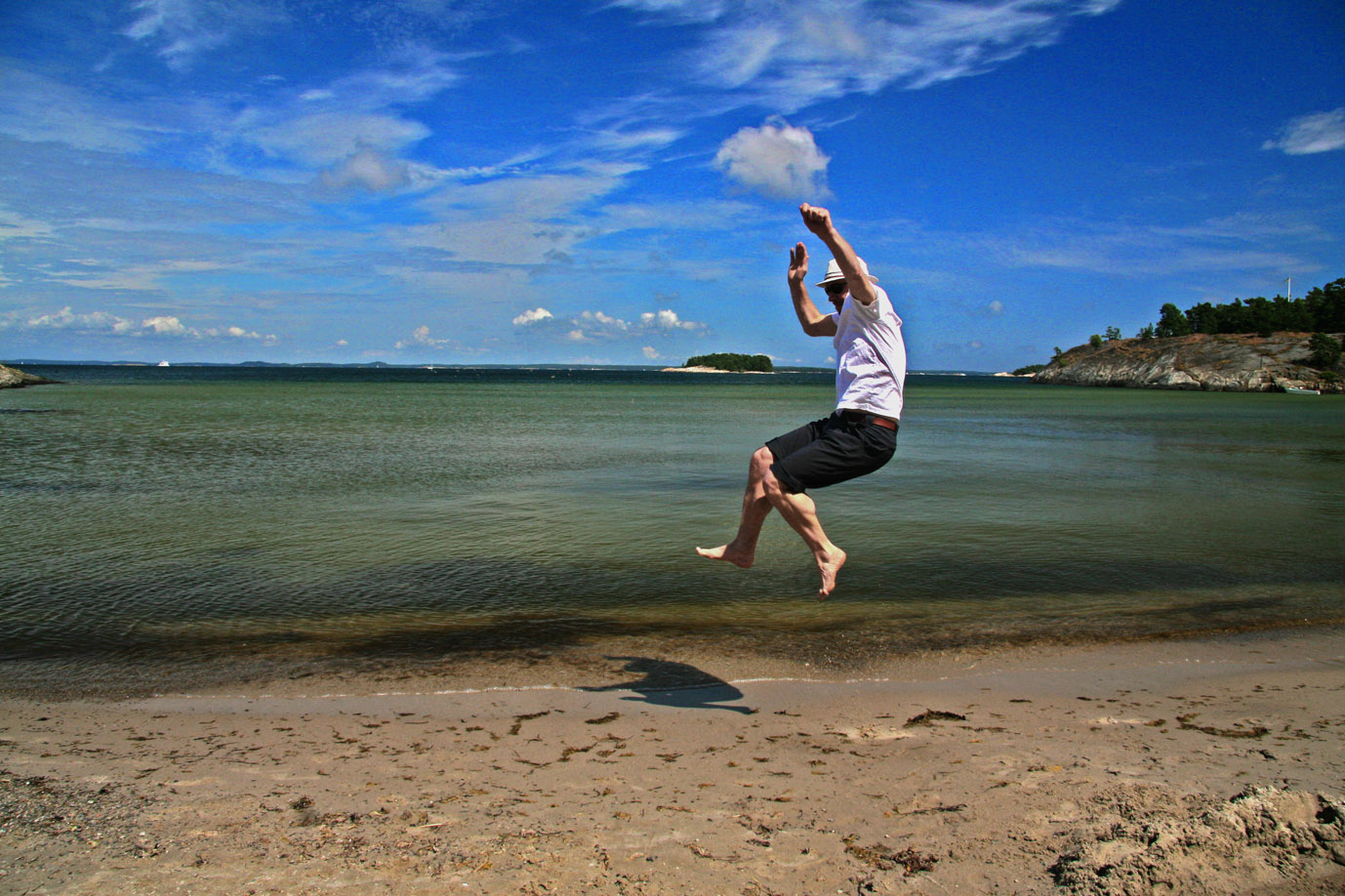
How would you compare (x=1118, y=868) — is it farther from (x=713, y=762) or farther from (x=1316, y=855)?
(x=713, y=762)

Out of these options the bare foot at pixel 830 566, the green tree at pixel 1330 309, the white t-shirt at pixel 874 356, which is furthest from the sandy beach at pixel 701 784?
the green tree at pixel 1330 309

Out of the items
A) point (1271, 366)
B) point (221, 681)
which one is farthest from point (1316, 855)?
point (1271, 366)

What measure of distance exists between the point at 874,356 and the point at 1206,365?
127m

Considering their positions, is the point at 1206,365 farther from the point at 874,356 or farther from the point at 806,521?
the point at 806,521

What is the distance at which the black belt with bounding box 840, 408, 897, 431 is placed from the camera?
5875 millimetres

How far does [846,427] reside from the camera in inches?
233

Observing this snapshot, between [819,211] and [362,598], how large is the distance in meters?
A: 7.03

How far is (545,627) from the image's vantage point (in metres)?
8.48

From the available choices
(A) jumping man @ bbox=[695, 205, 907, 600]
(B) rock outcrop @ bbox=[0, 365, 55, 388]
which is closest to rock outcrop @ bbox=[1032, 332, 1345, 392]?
(A) jumping man @ bbox=[695, 205, 907, 600]

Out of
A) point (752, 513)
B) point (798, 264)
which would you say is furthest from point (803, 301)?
point (752, 513)

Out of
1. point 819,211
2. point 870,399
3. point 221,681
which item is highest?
point 819,211

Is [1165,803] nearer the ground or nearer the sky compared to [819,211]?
nearer the ground

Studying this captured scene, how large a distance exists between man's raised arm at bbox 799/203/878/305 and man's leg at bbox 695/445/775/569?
1272 mm

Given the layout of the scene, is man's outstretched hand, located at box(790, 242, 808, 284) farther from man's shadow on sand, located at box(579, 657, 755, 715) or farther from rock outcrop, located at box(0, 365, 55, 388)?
rock outcrop, located at box(0, 365, 55, 388)
